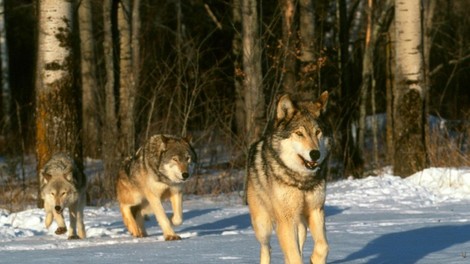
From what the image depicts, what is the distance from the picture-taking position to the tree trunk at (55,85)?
12141mm

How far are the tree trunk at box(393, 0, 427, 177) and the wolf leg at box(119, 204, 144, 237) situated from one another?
5.79m

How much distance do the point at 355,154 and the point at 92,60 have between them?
7002mm

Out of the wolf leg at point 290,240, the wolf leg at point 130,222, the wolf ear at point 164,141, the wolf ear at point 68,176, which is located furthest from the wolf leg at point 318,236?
the wolf ear at point 68,176

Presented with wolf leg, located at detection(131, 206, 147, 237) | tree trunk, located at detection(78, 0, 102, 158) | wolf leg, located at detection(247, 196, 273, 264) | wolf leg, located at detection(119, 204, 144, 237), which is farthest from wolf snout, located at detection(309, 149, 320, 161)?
tree trunk, located at detection(78, 0, 102, 158)

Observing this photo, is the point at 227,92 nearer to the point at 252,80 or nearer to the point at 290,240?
the point at 252,80

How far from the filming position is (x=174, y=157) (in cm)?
974

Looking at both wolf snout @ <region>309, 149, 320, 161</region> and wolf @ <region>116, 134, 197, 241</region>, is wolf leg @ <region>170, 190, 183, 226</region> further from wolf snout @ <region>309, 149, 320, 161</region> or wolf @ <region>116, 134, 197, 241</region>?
wolf snout @ <region>309, 149, 320, 161</region>

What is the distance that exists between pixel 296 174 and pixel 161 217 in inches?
131

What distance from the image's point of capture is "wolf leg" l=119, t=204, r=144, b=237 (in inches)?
397

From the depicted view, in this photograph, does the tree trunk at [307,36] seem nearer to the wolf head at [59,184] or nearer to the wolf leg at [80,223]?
the wolf head at [59,184]

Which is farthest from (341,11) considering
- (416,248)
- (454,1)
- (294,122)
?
(454,1)

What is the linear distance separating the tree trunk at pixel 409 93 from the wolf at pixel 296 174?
771 cm

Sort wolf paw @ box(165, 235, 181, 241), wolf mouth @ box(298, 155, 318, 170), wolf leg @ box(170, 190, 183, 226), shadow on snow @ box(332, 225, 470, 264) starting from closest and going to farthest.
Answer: wolf mouth @ box(298, 155, 318, 170) → shadow on snow @ box(332, 225, 470, 264) → wolf paw @ box(165, 235, 181, 241) → wolf leg @ box(170, 190, 183, 226)

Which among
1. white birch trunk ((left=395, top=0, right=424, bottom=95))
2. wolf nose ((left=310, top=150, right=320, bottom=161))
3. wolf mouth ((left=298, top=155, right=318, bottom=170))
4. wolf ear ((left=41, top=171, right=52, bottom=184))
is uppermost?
white birch trunk ((left=395, top=0, right=424, bottom=95))
